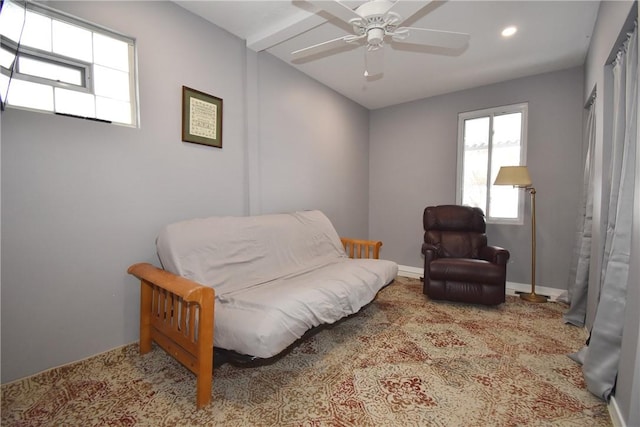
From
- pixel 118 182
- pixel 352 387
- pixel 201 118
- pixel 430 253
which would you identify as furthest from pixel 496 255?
pixel 118 182

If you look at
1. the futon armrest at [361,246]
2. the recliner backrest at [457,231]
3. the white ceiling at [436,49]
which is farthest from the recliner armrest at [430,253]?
the white ceiling at [436,49]

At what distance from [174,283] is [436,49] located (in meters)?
3.16

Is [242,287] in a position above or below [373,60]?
below

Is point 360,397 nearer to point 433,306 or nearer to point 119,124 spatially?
point 433,306

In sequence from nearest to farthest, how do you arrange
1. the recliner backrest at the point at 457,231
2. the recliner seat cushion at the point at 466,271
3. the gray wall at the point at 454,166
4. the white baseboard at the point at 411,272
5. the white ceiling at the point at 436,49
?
the white ceiling at the point at 436,49, the recliner seat cushion at the point at 466,271, the gray wall at the point at 454,166, the recliner backrest at the point at 457,231, the white baseboard at the point at 411,272

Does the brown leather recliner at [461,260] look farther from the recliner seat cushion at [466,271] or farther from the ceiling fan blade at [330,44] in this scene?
the ceiling fan blade at [330,44]

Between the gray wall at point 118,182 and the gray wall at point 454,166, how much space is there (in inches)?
83.9

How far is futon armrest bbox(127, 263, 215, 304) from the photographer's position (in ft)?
4.68

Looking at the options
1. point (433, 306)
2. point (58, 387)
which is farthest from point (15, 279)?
point (433, 306)

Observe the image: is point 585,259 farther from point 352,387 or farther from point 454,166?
point 352,387

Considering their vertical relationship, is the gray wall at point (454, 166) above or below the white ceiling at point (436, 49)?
below

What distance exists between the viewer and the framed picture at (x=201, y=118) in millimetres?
2377

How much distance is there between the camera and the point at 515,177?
3.17 meters

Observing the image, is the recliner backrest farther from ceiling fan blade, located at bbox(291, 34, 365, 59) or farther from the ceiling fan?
ceiling fan blade, located at bbox(291, 34, 365, 59)
